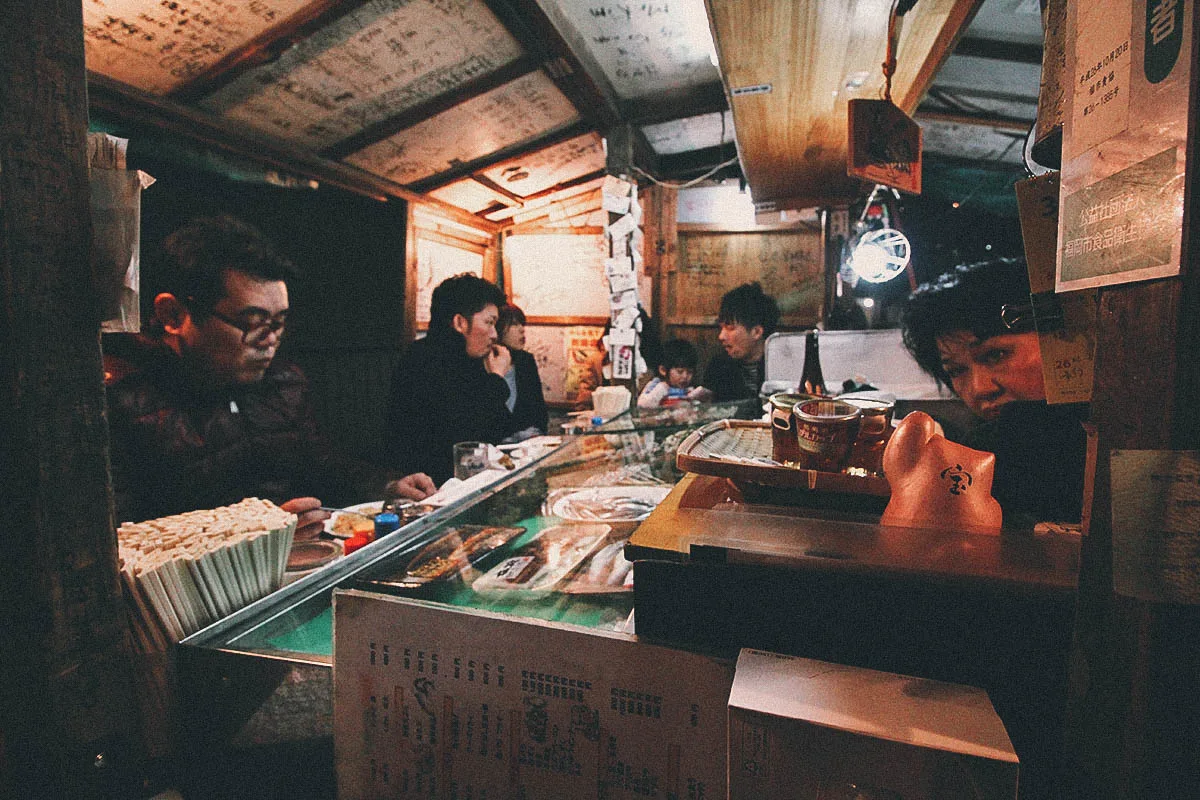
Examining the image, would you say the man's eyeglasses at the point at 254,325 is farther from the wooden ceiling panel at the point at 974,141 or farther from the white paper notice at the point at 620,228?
the wooden ceiling panel at the point at 974,141

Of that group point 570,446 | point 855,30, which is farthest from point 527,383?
point 855,30

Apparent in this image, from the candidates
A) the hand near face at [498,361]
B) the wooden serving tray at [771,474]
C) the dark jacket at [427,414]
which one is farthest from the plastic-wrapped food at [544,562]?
the hand near face at [498,361]

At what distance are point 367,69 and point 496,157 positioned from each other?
246 centimetres

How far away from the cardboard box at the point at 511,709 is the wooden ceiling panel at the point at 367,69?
4.22 m

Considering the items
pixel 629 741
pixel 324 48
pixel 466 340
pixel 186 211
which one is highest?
pixel 324 48

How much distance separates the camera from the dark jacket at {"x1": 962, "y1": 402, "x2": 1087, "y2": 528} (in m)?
1.94

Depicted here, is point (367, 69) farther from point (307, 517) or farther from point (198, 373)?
point (307, 517)

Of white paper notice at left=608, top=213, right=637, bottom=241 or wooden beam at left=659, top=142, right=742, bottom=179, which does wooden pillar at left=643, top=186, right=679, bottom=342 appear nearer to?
wooden beam at left=659, top=142, right=742, bottom=179

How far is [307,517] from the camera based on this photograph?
2248 millimetres

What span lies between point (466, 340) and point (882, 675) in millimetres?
4077

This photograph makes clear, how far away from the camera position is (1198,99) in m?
0.64

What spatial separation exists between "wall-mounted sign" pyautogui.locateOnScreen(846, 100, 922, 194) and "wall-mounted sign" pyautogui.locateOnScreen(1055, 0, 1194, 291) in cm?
208

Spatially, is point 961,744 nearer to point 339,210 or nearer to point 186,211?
point 186,211

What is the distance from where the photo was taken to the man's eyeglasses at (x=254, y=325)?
9.18 feet
